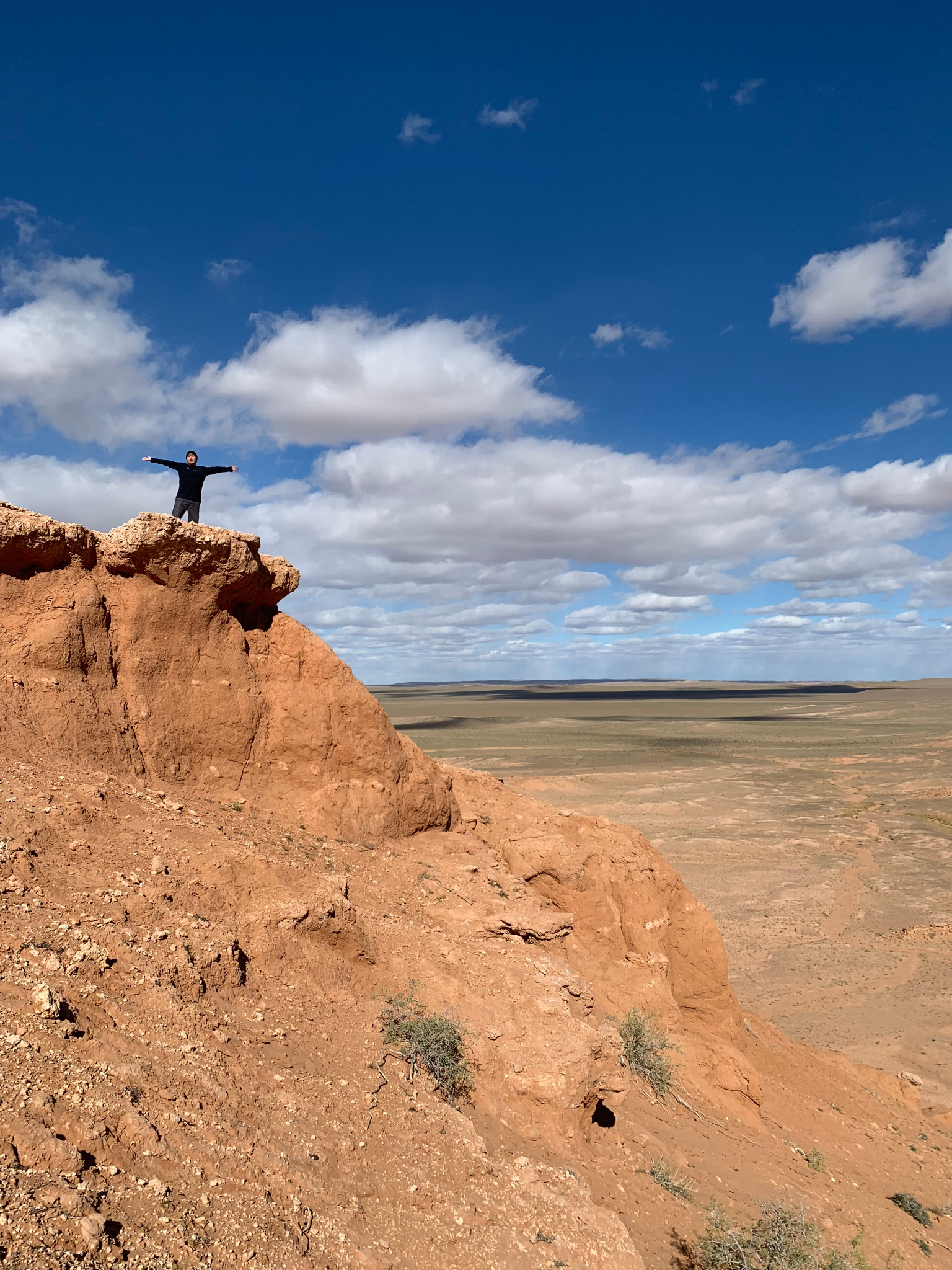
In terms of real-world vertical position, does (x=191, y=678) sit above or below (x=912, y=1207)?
above

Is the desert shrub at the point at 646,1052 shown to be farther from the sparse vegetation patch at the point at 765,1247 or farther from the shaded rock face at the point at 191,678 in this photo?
the shaded rock face at the point at 191,678

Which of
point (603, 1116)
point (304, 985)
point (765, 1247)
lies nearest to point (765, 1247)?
point (765, 1247)

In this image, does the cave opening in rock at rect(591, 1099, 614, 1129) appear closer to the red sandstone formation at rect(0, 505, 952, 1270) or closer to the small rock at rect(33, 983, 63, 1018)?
the red sandstone formation at rect(0, 505, 952, 1270)

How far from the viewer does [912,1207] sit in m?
9.78

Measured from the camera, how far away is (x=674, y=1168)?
26.2ft

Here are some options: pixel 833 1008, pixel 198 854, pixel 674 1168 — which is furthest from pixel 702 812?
pixel 198 854

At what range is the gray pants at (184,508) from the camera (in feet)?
34.1

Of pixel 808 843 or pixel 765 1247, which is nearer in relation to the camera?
pixel 765 1247

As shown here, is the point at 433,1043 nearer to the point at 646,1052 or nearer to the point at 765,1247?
the point at 765,1247

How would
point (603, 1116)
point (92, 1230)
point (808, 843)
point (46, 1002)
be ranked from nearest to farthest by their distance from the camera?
point (92, 1230), point (46, 1002), point (603, 1116), point (808, 843)

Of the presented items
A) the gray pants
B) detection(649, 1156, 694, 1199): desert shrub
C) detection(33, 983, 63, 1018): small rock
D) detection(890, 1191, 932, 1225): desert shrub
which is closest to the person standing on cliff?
the gray pants

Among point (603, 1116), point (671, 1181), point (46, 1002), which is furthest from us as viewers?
point (603, 1116)

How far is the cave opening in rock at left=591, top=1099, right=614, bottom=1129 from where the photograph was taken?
811 centimetres

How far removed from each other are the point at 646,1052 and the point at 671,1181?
2392mm
